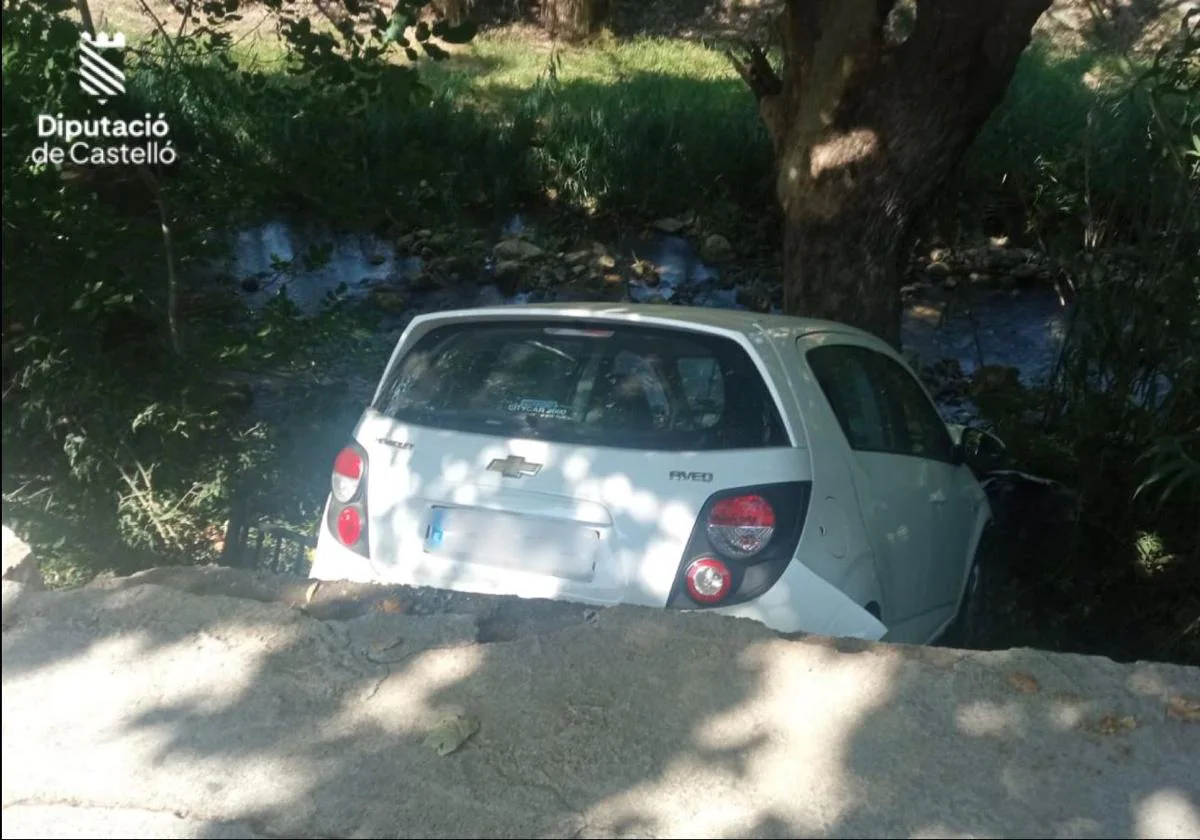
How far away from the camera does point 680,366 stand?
14.4ft

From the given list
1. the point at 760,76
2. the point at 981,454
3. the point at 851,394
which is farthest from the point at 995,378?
the point at 851,394

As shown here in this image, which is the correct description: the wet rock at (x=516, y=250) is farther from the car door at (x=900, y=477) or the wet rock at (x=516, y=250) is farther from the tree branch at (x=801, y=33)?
the car door at (x=900, y=477)

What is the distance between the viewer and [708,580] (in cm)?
408

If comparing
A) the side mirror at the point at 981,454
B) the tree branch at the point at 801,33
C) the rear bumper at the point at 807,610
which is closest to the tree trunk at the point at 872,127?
the tree branch at the point at 801,33

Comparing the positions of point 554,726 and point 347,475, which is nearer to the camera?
point 554,726

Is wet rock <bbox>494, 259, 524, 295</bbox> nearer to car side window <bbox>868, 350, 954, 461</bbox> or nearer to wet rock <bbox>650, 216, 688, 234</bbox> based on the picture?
wet rock <bbox>650, 216, 688, 234</bbox>

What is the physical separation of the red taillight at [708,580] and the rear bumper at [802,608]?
0.17 ft

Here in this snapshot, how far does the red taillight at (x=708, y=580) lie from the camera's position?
13.4 ft

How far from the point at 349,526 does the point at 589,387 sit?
99 centimetres

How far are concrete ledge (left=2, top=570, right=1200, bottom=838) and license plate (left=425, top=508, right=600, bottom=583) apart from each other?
0.17m

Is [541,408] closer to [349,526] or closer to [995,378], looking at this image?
[349,526]

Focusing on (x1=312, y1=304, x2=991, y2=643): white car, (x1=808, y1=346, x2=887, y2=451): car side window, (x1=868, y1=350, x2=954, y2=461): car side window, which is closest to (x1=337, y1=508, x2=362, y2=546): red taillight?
(x1=312, y1=304, x2=991, y2=643): white car

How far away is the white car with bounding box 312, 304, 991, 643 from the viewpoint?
4.09 metres

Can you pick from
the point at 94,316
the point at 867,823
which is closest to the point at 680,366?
the point at 867,823
